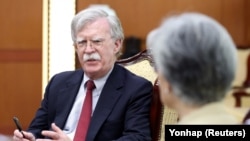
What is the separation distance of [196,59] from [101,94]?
105cm

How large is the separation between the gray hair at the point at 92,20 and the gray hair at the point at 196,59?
981 mm

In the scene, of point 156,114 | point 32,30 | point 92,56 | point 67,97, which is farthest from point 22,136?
point 32,30

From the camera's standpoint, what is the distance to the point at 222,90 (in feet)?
3.90

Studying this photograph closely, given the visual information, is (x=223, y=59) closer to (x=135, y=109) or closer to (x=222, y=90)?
(x=222, y=90)

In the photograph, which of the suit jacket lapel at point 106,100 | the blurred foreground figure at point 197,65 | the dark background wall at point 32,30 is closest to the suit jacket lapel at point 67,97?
the suit jacket lapel at point 106,100

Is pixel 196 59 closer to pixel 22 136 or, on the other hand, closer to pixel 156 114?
pixel 156 114

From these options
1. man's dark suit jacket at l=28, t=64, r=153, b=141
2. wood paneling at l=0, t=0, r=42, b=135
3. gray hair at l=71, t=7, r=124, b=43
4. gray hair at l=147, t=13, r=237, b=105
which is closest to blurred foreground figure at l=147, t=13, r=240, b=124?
gray hair at l=147, t=13, r=237, b=105

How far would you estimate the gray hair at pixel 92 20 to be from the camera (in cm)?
215

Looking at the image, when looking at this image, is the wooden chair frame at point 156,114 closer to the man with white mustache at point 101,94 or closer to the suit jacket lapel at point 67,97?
the man with white mustache at point 101,94

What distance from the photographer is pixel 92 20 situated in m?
2.15

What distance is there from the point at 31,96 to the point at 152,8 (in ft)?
4.00

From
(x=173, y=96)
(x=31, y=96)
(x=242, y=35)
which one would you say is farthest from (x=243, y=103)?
(x=173, y=96)

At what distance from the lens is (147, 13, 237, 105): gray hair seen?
1.15 m

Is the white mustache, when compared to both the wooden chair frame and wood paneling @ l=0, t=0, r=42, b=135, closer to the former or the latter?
the wooden chair frame
